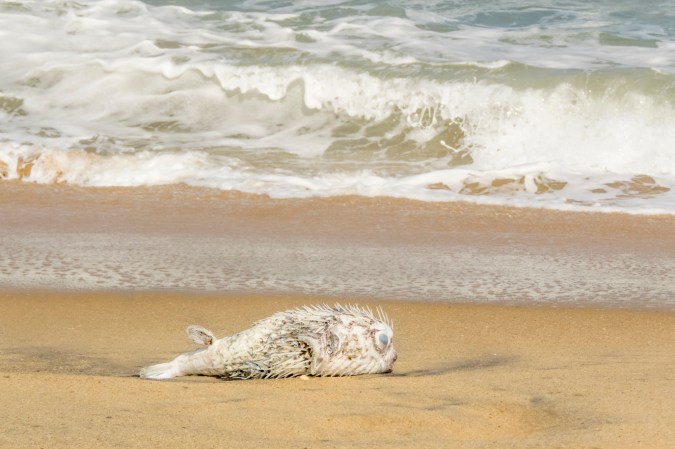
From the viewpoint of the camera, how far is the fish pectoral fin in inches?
150

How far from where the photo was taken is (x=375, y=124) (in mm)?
11109

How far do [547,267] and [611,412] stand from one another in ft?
9.47

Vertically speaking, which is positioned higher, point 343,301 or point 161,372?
point 161,372

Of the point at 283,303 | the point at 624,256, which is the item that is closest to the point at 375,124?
the point at 624,256

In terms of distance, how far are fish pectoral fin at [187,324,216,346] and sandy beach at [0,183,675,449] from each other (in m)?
0.15

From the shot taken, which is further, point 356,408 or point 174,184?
point 174,184

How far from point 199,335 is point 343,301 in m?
1.67

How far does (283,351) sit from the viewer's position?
12.5 feet

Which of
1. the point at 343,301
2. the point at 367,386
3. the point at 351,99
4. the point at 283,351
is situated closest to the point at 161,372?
the point at 283,351

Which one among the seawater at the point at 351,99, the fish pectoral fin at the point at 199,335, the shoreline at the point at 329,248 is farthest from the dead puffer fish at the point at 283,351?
A: the seawater at the point at 351,99

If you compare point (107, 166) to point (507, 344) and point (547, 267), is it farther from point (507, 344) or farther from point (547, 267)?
point (507, 344)

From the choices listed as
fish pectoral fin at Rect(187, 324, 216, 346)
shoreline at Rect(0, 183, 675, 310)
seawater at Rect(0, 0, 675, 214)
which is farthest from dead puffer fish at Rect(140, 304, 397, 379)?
seawater at Rect(0, 0, 675, 214)

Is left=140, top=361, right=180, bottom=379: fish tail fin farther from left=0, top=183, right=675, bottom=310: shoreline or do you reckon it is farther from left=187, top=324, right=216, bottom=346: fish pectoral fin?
left=0, top=183, right=675, bottom=310: shoreline

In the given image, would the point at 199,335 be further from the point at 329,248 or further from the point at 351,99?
the point at 351,99
